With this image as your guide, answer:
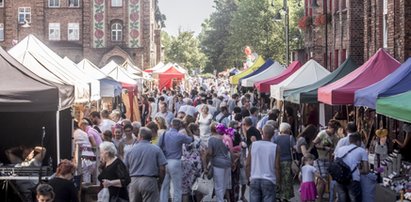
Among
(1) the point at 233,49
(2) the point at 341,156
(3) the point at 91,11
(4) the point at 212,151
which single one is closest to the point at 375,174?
(2) the point at 341,156

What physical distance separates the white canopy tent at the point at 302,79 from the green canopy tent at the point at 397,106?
10260 mm

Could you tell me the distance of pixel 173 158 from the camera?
15.7 metres

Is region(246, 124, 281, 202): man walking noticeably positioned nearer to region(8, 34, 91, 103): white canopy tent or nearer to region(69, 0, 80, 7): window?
region(8, 34, 91, 103): white canopy tent

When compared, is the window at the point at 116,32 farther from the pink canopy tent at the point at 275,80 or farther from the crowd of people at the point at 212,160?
the crowd of people at the point at 212,160

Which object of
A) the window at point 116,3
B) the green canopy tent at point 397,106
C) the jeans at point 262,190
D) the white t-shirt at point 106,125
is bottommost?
the jeans at point 262,190

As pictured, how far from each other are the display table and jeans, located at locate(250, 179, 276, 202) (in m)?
1.63

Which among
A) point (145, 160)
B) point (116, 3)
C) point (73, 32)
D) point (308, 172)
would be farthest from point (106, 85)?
point (73, 32)

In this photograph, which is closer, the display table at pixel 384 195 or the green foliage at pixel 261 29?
the display table at pixel 384 195

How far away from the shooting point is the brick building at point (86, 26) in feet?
250

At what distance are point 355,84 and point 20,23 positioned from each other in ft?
199

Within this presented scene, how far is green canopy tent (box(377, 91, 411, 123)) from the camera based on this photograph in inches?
469

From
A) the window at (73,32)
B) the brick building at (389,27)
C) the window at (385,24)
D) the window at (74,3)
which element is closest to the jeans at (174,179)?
the brick building at (389,27)

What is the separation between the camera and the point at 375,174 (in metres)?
15.2

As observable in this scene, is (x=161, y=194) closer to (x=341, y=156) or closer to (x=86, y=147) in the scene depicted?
(x=86, y=147)
